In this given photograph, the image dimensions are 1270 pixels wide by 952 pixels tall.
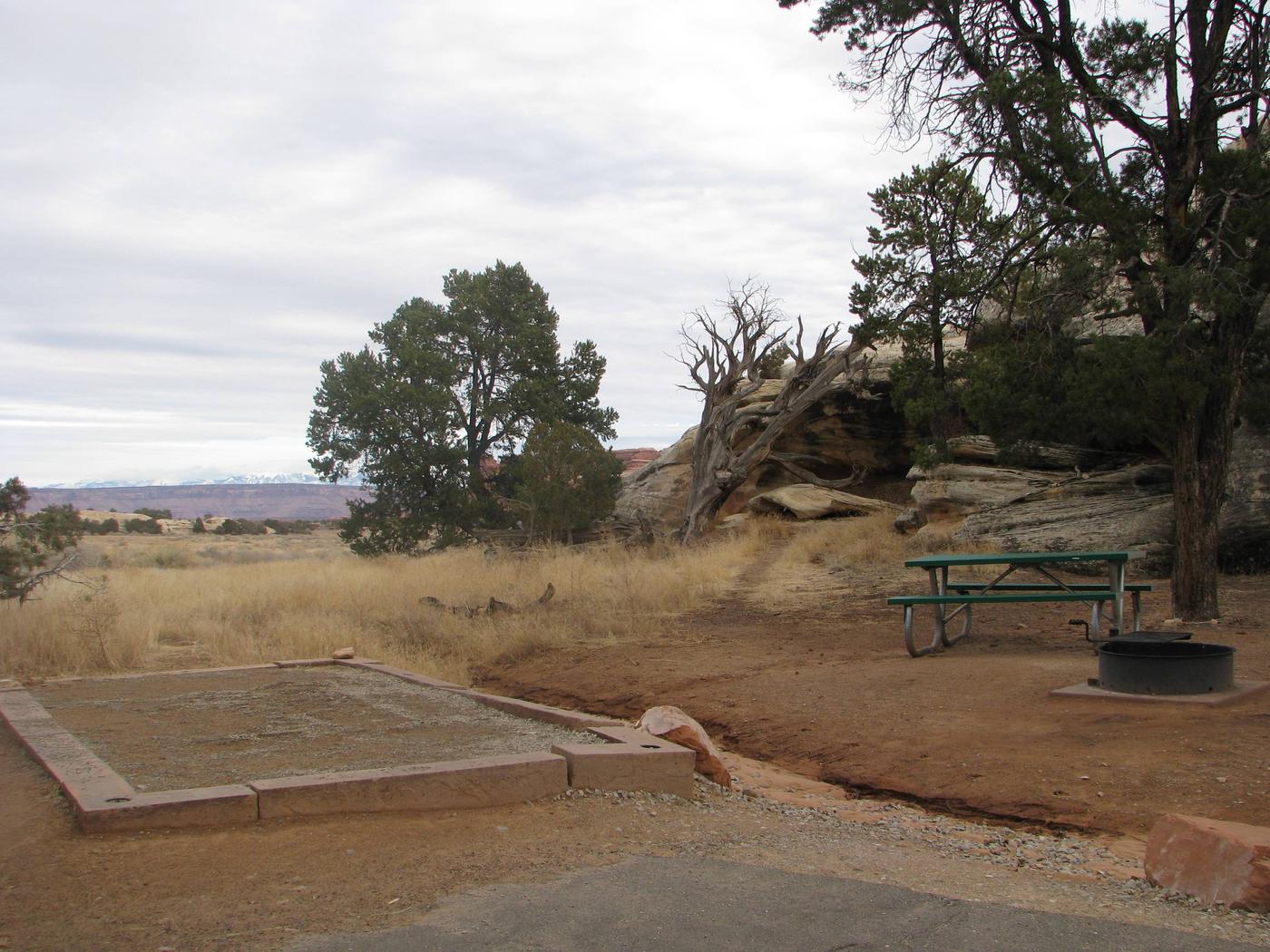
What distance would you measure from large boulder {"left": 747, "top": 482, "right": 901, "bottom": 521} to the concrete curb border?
17.5 m

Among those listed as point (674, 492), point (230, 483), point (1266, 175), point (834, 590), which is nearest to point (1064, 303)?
point (1266, 175)

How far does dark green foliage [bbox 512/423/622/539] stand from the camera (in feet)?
76.0

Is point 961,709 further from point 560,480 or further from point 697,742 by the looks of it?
point 560,480

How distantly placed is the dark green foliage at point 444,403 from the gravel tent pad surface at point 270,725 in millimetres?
16218

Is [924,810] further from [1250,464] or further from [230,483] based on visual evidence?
[230,483]

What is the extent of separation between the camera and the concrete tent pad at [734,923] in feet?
10.8

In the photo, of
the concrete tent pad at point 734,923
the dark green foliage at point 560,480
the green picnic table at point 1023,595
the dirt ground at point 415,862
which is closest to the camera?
the concrete tent pad at point 734,923

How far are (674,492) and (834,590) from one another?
1212 centimetres

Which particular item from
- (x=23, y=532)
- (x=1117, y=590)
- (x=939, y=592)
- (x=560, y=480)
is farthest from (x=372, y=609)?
(x=1117, y=590)

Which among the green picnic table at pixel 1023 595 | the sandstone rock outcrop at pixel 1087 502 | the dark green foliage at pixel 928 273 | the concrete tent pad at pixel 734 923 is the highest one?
the dark green foliage at pixel 928 273

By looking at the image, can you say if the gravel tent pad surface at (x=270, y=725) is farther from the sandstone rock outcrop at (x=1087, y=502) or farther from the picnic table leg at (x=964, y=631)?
the sandstone rock outcrop at (x=1087, y=502)

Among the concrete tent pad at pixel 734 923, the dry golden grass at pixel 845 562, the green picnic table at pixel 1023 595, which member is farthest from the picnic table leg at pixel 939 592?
the concrete tent pad at pixel 734 923

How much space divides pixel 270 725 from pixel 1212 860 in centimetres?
527

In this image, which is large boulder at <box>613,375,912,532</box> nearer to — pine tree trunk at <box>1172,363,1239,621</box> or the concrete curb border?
pine tree trunk at <box>1172,363,1239,621</box>
